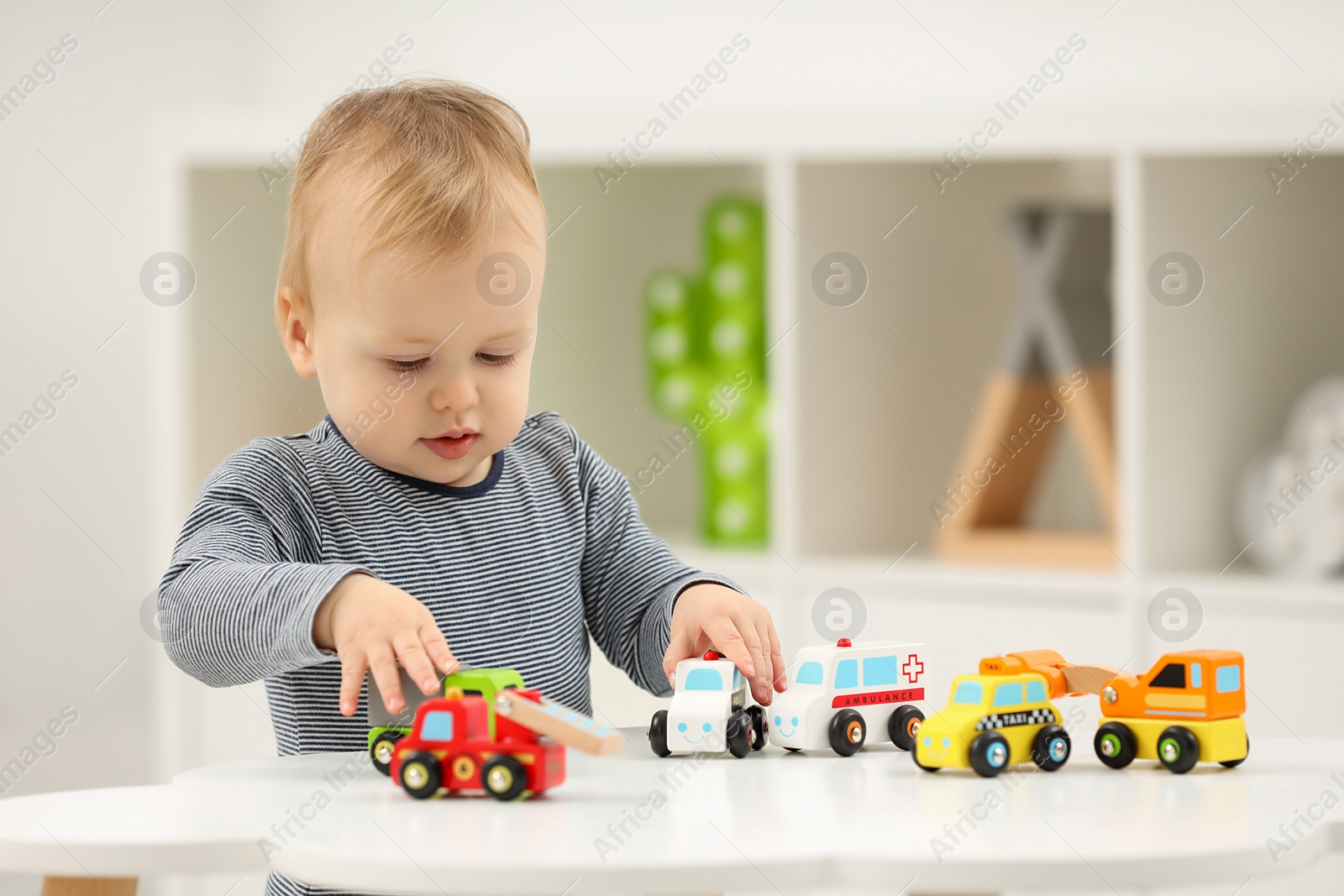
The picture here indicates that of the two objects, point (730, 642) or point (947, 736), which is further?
point (730, 642)

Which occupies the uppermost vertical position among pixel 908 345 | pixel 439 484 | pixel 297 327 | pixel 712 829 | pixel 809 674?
pixel 908 345

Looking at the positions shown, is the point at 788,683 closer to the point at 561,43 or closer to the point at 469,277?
the point at 469,277

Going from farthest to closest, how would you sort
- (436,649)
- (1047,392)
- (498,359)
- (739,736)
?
(1047,392) → (498,359) → (739,736) → (436,649)

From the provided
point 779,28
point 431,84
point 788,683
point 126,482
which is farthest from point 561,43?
point 788,683

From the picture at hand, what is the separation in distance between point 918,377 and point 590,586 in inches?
50.7

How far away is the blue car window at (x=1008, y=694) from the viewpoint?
822mm

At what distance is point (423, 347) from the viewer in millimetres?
925

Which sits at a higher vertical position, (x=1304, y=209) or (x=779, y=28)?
(x=779, y=28)

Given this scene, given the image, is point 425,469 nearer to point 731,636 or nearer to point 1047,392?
point 731,636

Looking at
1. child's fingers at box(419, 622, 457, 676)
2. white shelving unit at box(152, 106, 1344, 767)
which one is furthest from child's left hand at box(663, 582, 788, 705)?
white shelving unit at box(152, 106, 1344, 767)

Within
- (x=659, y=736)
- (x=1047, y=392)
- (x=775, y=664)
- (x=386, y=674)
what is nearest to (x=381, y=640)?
(x=386, y=674)

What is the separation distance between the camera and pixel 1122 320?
1.92m

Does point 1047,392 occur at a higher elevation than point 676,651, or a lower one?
higher

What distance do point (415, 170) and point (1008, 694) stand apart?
1.69ft
